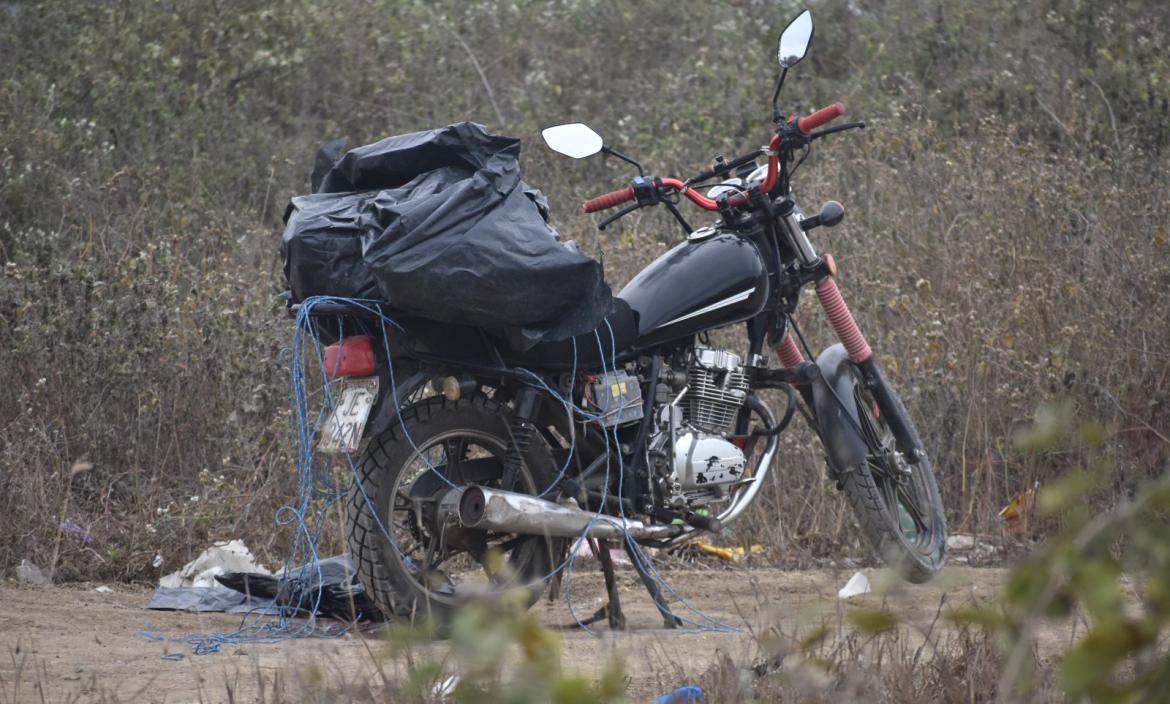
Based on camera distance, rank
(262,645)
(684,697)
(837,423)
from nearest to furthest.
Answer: (684,697), (262,645), (837,423)

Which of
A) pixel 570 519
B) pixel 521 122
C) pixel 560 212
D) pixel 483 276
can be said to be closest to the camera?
pixel 483 276

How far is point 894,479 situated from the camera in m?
5.50

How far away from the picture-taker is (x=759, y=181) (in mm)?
5102

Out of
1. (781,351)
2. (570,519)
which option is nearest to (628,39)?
(781,351)

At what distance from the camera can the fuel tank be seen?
15.8ft

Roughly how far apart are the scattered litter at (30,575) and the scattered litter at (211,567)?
0.43 m

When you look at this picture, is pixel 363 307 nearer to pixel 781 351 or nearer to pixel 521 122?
pixel 781 351

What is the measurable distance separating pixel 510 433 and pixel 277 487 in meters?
2.04

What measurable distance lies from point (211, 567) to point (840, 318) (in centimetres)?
252

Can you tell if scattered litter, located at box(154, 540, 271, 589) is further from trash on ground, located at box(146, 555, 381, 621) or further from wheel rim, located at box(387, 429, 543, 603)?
wheel rim, located at box(387, 429, 543, 603)

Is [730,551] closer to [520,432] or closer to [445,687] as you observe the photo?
[520,432]

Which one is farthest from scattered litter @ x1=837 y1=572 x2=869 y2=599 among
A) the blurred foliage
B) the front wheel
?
the blurred foliage

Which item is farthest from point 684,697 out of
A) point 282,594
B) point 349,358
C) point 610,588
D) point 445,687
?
point 282,594

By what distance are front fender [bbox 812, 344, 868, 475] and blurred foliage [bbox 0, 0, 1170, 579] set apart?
125 cm
